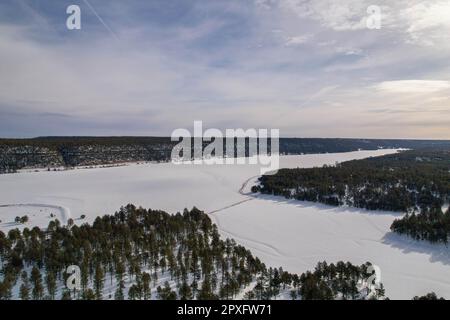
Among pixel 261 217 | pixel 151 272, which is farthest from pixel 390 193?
pixel 151 272

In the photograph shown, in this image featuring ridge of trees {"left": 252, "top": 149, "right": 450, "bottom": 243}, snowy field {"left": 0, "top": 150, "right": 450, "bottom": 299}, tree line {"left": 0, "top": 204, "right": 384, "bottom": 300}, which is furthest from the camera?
ridge of trees {"left": 252, "top": 149, "right": 450, "bottom": 243}

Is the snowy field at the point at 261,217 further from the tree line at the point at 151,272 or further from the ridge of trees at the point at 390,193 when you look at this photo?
the tree line at the point at 151,272

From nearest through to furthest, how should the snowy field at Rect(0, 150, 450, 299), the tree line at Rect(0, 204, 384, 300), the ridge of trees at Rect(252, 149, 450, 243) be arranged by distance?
the tree line at Rect(0, 204, 384, 300) → the snowy field at Rect(0, 150, 450, 299) → the ridge of trees at Rect(252, 149, 450, 243)

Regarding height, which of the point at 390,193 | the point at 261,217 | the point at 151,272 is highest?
the point at 390,193

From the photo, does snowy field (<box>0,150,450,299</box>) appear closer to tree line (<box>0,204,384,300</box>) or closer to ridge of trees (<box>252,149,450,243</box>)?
ridge of trees (<box>252,149,450,243</box>)

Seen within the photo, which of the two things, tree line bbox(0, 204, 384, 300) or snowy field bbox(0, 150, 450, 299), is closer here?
tree line bbox(0, 204, 384, 300)

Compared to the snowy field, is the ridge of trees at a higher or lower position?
higher

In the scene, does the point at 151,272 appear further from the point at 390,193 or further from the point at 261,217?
the point at 390,193

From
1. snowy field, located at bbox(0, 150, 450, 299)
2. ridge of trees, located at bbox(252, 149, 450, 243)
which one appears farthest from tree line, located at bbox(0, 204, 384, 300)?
ridge of trees, located at bbox(252, 149, 450, 243)
